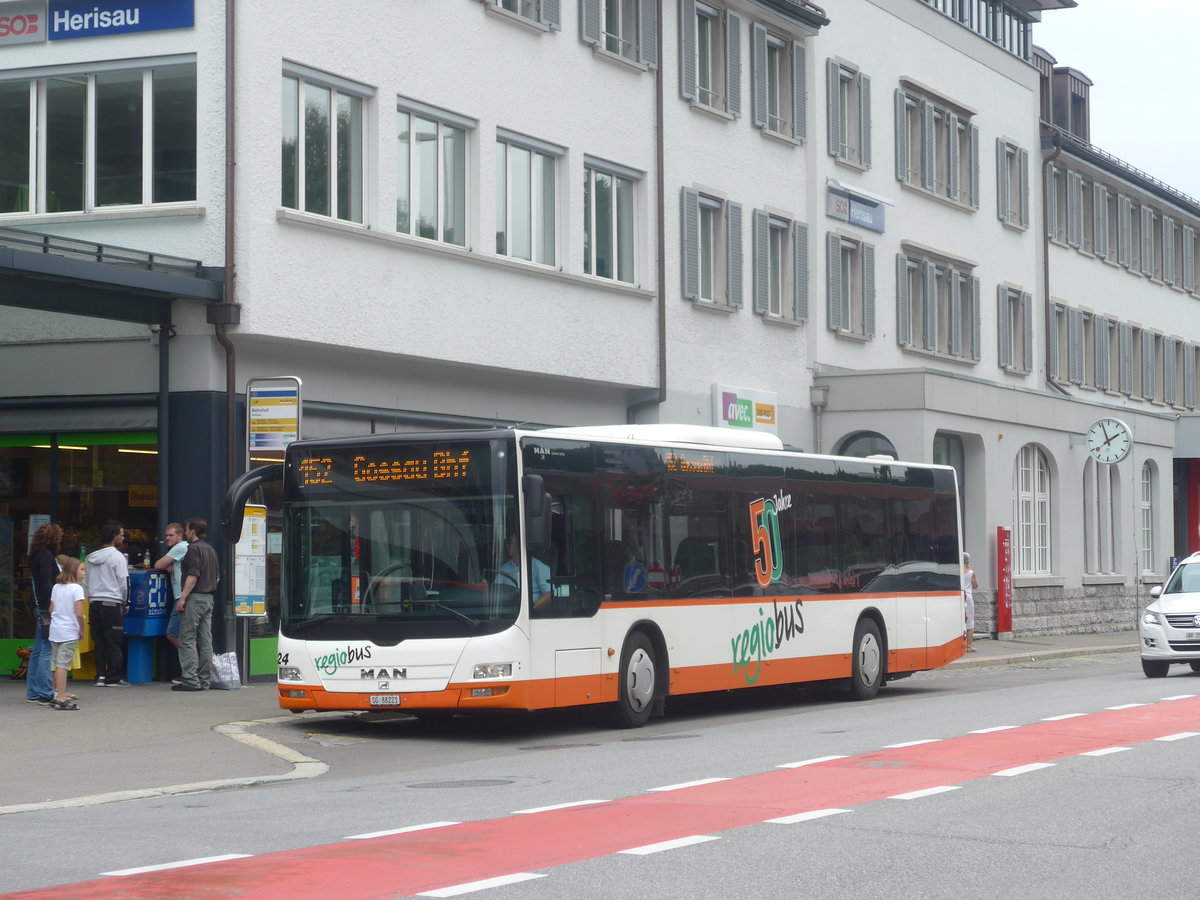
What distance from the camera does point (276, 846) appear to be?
→ 30.3 ft

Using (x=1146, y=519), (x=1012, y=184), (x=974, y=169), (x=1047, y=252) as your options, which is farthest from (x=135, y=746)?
(x=1146, y=519)

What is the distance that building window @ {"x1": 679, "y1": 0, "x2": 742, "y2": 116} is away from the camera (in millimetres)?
29062

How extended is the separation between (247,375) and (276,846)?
11.9 m

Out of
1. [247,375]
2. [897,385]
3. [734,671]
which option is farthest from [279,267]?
[897,385]

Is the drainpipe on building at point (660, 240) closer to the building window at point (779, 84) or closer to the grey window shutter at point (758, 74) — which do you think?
the grey window shutter at point (758, 74)

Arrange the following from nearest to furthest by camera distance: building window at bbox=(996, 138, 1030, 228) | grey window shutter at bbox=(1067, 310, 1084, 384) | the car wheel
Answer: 1. the car wheel
2. building window at bbox=(996, 138, 1030, 228)
3. grey window shutter at bbox=(1067, 310, 1084, 384)

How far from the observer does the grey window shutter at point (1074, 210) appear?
147 feet

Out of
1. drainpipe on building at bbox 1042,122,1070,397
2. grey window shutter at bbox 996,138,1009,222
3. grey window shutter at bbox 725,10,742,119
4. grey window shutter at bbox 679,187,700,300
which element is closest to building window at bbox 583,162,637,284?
grey window shutter at bbox 679,187,700,300

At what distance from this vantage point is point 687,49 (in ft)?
94.6

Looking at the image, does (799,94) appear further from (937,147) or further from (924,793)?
(924,793)

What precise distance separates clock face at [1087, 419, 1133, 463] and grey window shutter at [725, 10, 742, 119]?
11360mm

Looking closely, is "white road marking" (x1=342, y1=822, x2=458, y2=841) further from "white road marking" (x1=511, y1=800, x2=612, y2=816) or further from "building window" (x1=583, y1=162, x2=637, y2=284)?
"building window" (x1=583, y1=162, x2=637, y2=284)

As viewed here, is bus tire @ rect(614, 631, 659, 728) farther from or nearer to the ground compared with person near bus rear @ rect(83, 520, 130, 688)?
nearer to the ground

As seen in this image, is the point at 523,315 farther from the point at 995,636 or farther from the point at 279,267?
the point at 995,636
